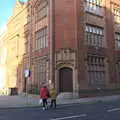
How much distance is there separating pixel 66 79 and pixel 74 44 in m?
4.01

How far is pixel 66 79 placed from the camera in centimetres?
3133

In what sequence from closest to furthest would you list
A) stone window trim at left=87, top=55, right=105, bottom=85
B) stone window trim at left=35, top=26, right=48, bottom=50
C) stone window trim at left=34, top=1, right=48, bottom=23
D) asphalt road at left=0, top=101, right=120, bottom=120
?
asphalt road at left=0, top=101, right=120, bottom=120 < stone window trim at left=87, top=55, right=105, bottom=85 < stone window trim at left=35, top=26, right=48, bottom=50 < stone window trim at left=34, top=1, right=48, bottom=23

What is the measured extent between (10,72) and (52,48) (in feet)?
54.8

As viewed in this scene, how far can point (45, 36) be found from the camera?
34.2 m

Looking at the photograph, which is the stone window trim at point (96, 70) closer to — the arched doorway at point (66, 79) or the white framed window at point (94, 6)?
the arched doorway at point (66, 79)

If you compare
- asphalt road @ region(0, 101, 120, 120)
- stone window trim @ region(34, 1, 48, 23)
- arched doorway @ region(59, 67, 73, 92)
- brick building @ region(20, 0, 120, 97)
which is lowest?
asphalt road @ region(0, 101, 120, 120)

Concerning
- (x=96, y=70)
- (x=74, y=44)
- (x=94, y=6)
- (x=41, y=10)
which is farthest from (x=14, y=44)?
(x=96, y=70)

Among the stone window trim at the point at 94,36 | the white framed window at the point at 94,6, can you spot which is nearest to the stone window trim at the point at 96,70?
the stone window trim at the point at 94,36

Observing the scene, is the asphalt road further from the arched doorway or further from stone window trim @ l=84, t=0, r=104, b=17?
stone window trim @ l=84, t=0, r=104, b=17

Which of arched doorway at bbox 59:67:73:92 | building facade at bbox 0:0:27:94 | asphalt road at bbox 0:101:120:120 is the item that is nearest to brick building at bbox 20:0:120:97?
arched doorway at bbox 59:67:73:92

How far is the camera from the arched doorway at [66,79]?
102 ft

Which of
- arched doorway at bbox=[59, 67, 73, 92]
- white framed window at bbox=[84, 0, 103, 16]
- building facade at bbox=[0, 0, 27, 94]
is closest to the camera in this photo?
arched doorway at bbox=[59, 67, 73, 92]

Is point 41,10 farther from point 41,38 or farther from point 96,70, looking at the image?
point 96,70

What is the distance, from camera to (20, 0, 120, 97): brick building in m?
31.2
